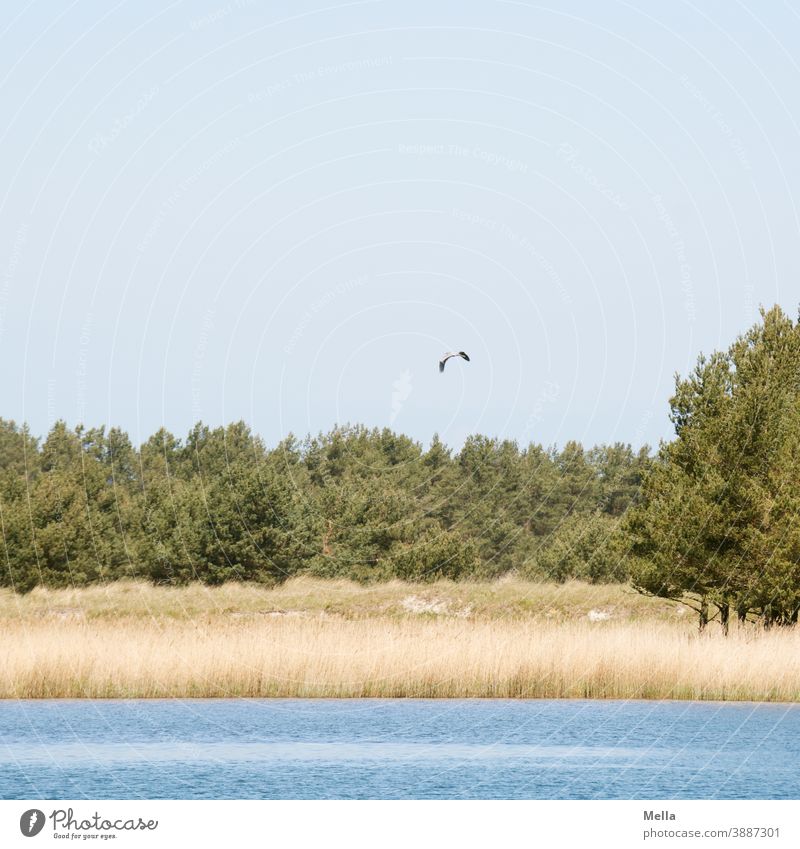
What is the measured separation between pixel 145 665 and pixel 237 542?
112 ft

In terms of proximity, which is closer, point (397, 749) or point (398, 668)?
point (397, 749)

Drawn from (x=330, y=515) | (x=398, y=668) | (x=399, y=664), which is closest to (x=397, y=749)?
(x=398, y=668)

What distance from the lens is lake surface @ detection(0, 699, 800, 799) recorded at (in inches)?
956

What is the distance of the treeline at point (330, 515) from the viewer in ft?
226

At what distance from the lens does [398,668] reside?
3484cm

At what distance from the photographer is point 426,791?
24078mm
